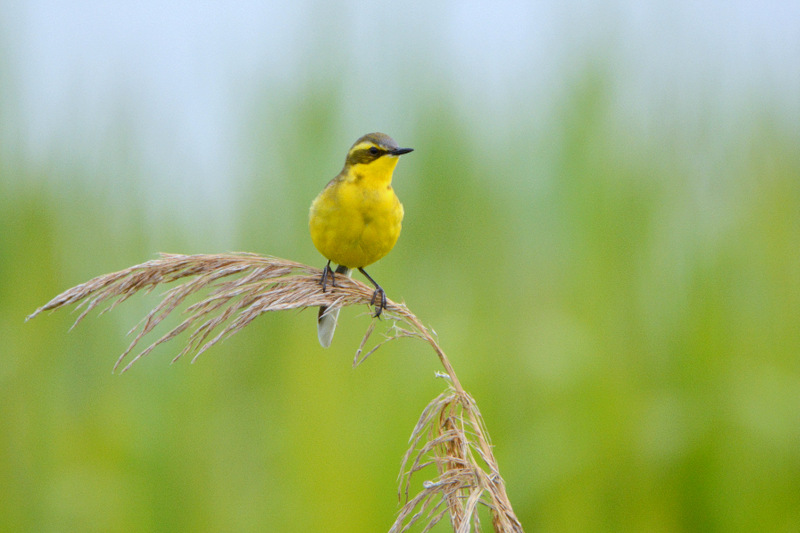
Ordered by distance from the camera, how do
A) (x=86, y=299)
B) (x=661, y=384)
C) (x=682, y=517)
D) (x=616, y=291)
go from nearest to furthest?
(x=86, y=299)
(x=682, y=517)
(x=661, y=384)
(x=616, y=291)

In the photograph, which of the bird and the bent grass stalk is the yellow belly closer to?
the bird

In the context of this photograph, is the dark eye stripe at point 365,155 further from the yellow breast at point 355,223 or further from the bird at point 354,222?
the yellow breast at point 355,223

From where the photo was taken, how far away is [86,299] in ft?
5.67

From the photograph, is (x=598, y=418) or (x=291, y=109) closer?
(x=598, y=418)

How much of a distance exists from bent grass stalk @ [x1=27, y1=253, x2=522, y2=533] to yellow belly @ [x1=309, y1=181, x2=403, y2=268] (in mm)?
593

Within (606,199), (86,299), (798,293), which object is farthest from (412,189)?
(86,299)

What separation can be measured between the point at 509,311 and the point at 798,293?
3.67ft

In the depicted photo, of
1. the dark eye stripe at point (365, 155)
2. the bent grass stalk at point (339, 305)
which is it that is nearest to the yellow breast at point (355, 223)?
the dark eye stripe at point (365, 155)

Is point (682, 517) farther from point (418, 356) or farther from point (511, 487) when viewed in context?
point (418, 356)

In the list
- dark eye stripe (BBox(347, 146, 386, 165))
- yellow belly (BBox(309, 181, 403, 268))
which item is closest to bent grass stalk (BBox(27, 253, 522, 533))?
yellow belly (BBox(309, 181, 403, 268))

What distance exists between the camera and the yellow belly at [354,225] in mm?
2721

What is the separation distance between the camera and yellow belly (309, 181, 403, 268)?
2721 millimetres

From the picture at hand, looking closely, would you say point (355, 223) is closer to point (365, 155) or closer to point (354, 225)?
point (354, 225)

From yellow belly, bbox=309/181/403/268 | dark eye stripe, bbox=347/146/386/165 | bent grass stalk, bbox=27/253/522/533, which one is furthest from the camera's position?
dark eye stripe, bbox=347/146/386/165
